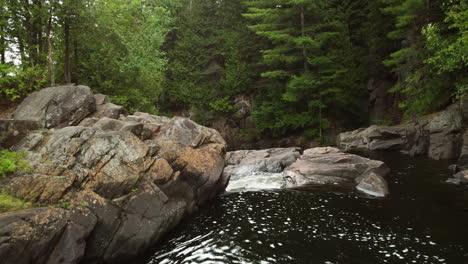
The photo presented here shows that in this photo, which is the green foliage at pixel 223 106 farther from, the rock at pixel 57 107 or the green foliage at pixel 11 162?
the green foliage at pixel 11 162

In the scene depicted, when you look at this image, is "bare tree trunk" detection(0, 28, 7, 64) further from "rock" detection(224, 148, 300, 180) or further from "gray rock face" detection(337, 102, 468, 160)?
"gray rock face" detection(337, 102, 468, 160)

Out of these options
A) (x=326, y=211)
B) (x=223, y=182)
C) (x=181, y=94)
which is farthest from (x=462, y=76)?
(x=181, y=94)

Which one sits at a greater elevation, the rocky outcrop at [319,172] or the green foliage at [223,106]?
the green foliage at [223,106]

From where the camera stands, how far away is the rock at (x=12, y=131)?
29.4ft

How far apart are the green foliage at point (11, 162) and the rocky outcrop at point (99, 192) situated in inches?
9.2

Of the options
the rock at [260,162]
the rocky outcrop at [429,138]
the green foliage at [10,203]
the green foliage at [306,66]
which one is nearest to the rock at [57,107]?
the green foliage at [10,203]

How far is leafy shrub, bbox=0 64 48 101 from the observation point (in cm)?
1298

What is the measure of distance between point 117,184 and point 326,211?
26.8 ft

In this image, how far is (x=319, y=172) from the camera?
1639cm

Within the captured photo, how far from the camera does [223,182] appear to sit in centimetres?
1512

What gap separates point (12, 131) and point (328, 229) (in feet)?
36.7

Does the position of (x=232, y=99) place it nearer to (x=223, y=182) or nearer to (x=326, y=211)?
(x=223, y=182)

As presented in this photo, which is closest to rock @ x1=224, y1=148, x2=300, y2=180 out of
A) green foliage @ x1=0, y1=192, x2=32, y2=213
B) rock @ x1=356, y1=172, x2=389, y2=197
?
rock @ x1=356, y1=172, x2=389, y2=197

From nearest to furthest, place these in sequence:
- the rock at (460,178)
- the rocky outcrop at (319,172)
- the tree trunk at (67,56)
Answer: the rock at (460,178)
the rocky outcrop at (319,172)
the tree trunk at (67,56)
